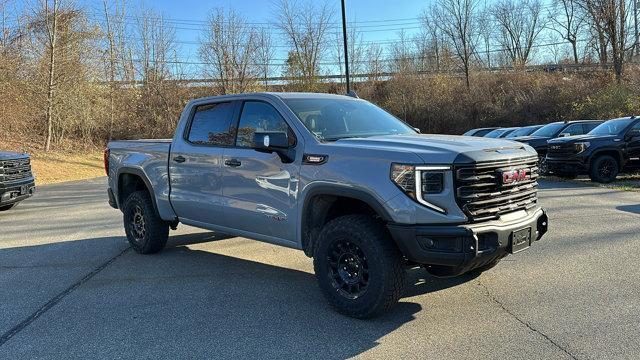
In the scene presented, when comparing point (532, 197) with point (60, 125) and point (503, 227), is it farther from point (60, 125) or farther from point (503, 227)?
point (60, 125)

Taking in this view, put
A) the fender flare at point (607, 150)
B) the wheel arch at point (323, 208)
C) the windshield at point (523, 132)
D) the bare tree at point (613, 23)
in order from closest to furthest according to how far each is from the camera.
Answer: the wheel arch at point (323, 208) < the fender flare at point (607, 150) < the windshield at point (523, 132) < the bare tree at point (613, 23)

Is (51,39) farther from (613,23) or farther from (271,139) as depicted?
(613,23)

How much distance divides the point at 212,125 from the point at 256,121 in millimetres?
792

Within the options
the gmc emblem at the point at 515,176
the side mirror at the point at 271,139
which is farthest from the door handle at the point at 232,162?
the gmc emblem at the point at 515,176

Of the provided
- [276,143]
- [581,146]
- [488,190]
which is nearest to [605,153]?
[581,146]

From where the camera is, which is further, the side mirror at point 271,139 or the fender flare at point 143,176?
the fender flare at point 143,176

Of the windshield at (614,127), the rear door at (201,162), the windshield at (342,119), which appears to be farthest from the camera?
the windshield at (614,127)

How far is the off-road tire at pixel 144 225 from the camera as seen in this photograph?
6.68 meters

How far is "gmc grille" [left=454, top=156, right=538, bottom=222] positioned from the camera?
3934 mm

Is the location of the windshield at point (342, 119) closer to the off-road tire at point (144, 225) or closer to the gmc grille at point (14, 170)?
the off-road tire at point (144, 225)

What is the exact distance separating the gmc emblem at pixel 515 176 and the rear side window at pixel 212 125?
2.79m

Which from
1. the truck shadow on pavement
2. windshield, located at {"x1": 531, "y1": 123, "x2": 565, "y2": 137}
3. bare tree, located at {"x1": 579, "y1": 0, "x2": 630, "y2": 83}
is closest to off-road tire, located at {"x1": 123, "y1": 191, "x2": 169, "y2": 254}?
the truck shadow on pavement

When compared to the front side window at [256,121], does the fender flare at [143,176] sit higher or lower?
lower

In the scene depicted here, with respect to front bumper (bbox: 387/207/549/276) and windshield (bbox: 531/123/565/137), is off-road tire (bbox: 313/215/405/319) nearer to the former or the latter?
front bumper (bbox: 387/207/549/276)
